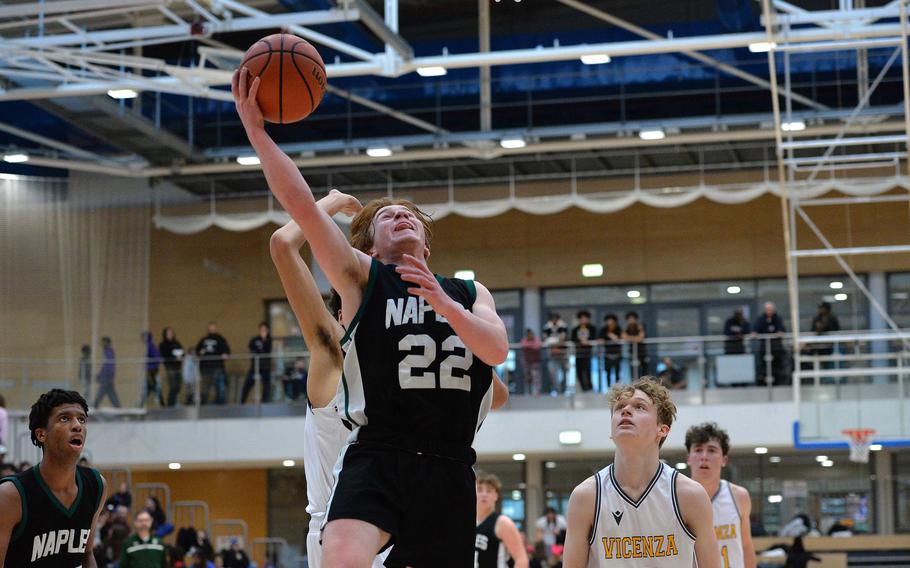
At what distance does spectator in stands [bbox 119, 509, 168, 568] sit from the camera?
46.9 ft

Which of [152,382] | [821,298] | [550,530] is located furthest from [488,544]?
[821,298]

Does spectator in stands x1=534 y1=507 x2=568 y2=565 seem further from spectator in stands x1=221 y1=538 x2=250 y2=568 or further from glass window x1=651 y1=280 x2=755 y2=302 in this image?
glass window x1=651 y1=280 x2=755 y2=302

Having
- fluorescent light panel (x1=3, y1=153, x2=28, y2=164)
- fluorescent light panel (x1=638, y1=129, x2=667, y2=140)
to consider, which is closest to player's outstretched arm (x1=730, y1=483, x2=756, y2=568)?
fluorescent light panel (x1=638, y1=129, x2=667, y2=140)

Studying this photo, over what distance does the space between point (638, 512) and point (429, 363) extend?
6.07 feet

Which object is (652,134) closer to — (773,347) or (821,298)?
(773,347)

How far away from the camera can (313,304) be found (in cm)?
568

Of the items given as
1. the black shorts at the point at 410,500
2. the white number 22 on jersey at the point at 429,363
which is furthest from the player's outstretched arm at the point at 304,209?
the black shorts at the point at 410,500

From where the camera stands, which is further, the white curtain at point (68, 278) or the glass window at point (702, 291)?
the glass window at point (702, 291)

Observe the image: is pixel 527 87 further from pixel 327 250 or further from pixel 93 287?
pixel 327 250

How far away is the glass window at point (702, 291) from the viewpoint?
97.7ft

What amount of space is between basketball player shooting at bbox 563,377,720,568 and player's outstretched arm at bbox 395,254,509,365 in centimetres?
169

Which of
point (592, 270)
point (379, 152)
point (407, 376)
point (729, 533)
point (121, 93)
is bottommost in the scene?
point (729, 533)

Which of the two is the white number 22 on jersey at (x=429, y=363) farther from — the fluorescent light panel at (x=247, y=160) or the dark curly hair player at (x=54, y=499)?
the fluorescent light panel at (x=247, y=160)

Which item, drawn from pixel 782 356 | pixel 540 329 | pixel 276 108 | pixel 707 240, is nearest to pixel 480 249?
pixel 540 329
